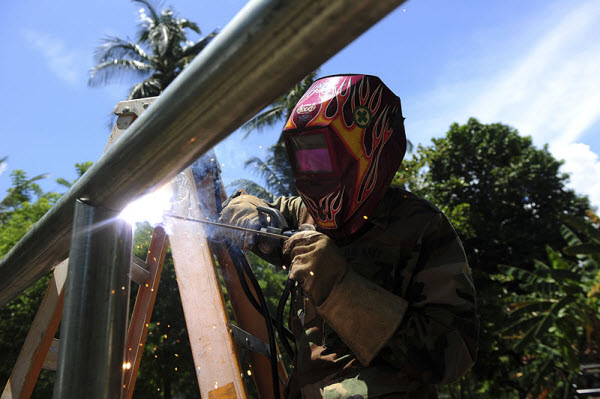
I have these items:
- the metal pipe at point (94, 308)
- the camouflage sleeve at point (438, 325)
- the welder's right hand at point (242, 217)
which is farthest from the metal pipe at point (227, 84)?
the camouflage sleeve at point (438, 325)

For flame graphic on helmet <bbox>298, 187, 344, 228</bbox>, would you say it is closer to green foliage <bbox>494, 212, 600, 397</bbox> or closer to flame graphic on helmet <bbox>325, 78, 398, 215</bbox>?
flame graphic on helmet <bbox>325, 78, 398, 215</bbox>

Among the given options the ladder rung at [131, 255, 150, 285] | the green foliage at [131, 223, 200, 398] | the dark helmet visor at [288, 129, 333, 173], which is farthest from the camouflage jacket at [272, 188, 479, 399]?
the ladder rung at [131, 255, 150, 285]

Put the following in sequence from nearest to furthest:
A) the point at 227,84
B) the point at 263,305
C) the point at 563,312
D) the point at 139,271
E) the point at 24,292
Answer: the point at 227,84 < the point at 139,271 < the point at 263,305 < the point at 24,292 < the point at 563,312

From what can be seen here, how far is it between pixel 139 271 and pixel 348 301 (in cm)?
62

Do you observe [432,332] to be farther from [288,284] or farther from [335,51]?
[335,51]

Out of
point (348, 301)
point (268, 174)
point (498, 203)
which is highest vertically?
point (498, 203)

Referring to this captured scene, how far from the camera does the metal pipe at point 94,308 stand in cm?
46

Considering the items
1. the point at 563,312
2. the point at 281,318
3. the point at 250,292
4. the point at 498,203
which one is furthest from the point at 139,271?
the point at 498,203

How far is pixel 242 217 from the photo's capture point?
60.4 inches

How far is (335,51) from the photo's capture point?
0.35 meters

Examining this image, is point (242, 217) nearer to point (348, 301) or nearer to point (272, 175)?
point (272, 175)

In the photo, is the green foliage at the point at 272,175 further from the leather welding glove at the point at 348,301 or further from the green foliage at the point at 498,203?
the green foliage at the point at 498,203

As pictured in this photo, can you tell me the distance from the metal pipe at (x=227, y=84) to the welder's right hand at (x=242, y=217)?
0.90 metres

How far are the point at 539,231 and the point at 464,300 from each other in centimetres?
1908
